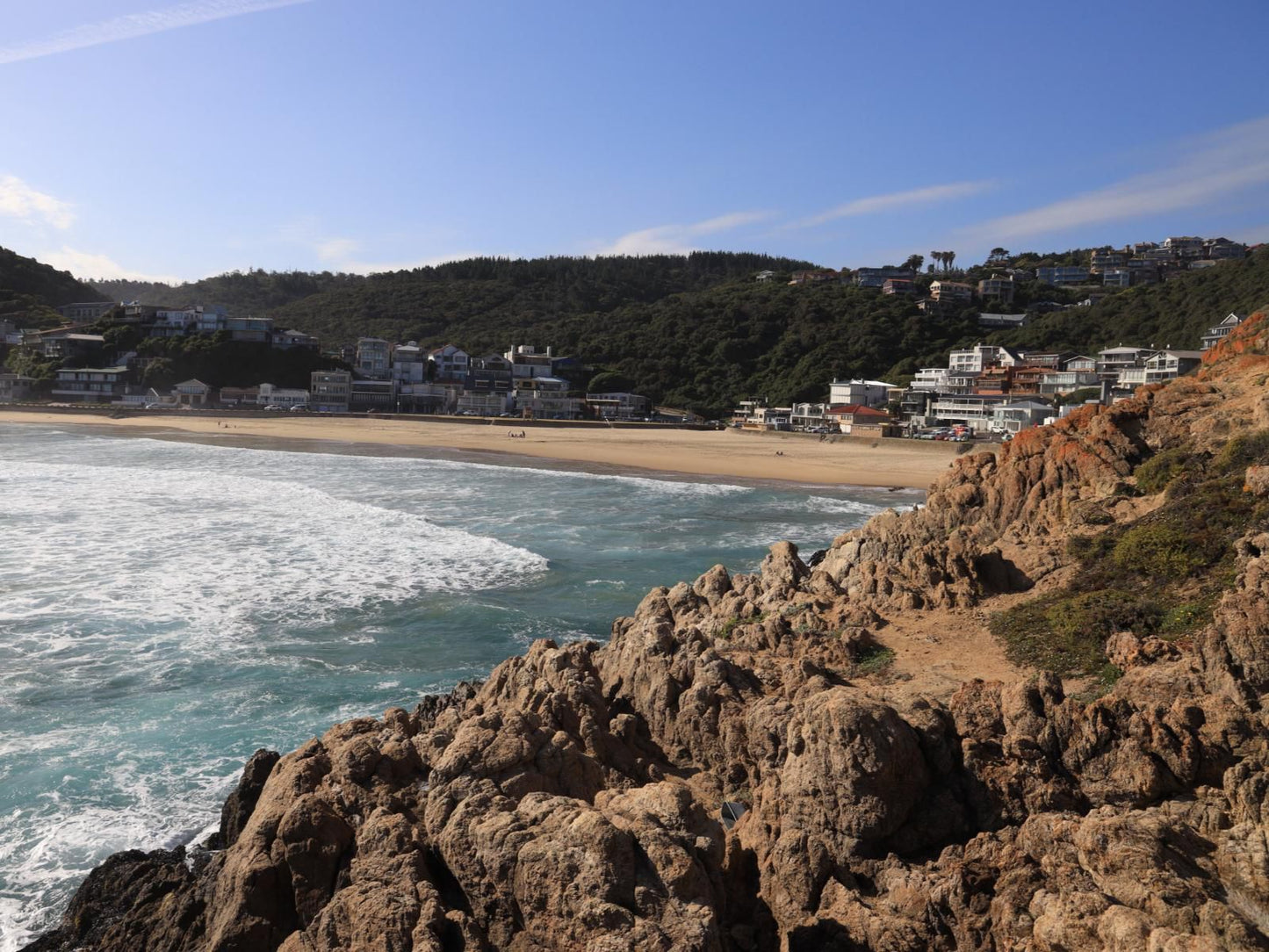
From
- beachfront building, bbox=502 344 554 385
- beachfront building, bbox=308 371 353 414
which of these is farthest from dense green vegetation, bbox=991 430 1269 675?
beachfront building, bbox=502 344 554 385

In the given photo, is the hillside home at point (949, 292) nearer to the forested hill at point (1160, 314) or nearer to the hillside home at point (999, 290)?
the hillside home at point (999, 290)

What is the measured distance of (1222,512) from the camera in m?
11.2

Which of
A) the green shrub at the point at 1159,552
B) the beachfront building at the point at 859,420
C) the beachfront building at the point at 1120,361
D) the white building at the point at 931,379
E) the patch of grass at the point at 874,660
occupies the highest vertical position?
the beachfront building at the point at 1120,361

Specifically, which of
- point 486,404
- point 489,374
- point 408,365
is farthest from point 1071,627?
point 408,365

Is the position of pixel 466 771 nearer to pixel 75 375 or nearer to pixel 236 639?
pixel 236 639

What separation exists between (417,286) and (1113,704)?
143 m

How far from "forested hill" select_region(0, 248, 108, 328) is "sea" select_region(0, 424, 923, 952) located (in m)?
80.3

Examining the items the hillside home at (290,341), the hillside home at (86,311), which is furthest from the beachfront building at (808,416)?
the hillside home at (86,311)

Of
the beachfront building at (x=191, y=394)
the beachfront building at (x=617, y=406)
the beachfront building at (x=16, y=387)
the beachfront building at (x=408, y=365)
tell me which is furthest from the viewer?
the beachfront building at (x=408, y=365)

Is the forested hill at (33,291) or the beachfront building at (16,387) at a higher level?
the forested hill at (33,291)

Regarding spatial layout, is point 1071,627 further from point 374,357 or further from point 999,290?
Result: point 999,290

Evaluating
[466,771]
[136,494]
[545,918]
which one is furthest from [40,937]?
[136,494]

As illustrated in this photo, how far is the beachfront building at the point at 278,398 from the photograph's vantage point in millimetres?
81000

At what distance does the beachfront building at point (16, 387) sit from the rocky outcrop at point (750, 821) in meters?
91.5
